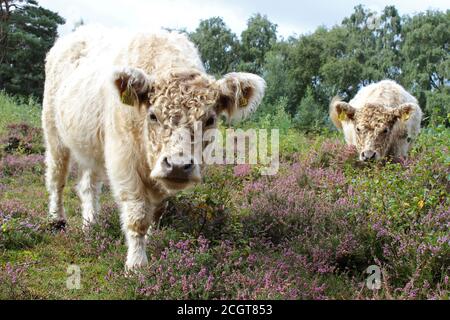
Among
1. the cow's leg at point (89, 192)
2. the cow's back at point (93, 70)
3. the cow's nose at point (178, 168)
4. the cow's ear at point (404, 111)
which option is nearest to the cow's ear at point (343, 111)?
the cow's ear at point (404, 111)

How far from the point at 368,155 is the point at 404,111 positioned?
1.03 meters

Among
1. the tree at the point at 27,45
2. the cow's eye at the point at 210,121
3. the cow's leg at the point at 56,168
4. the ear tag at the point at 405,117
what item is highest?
the tree at the point at 27,45

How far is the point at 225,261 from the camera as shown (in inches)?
180

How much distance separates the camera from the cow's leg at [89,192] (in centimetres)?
698

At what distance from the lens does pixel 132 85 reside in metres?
4.48

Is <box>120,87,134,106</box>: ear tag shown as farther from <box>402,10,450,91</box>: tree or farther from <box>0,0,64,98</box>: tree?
<box>402,10,450,91</box>: tree

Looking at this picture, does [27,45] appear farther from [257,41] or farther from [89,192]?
[89,192]

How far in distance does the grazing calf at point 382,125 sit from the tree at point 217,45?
33492 millimetres

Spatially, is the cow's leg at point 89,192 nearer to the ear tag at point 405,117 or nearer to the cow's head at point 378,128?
the cow's head at point 378,128

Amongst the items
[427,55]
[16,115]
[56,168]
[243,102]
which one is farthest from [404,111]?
[427,55]

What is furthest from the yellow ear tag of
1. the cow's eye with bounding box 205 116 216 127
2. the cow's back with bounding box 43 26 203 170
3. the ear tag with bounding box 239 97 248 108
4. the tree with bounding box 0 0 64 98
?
the tree with bounding box 0 0 64 98

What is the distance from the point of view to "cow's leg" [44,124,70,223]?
6988 millimetres

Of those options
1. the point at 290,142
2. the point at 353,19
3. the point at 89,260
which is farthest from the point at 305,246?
the point at 353,19

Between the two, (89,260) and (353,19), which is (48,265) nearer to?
(89,260)
